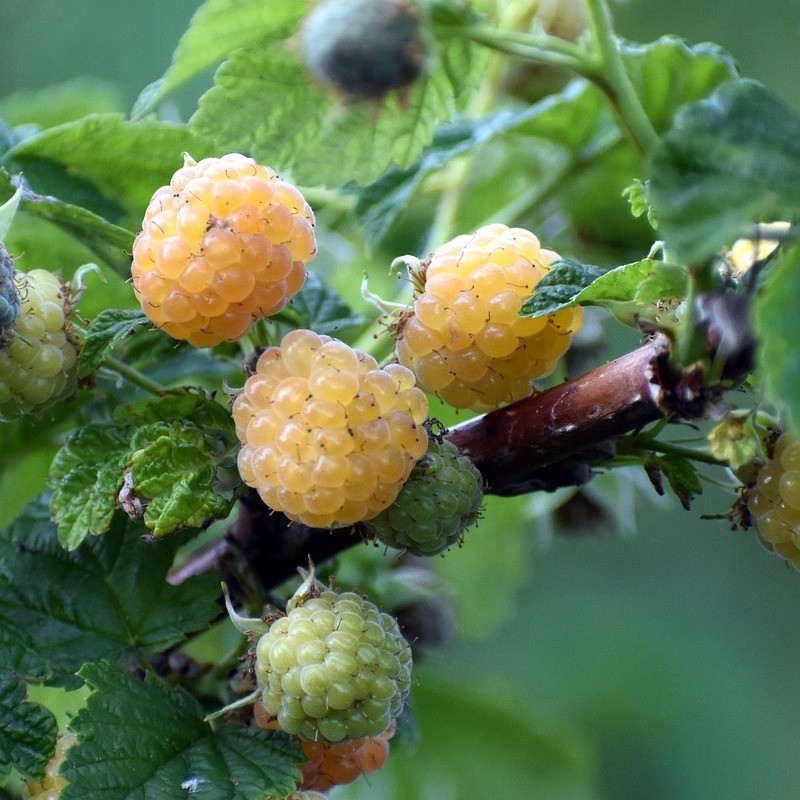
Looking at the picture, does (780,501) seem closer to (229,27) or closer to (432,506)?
(432,506)

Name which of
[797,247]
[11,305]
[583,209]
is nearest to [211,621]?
[11,305]

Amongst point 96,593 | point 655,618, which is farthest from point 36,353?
point 655,618

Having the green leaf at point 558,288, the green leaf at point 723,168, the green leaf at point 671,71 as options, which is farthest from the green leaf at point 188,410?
the green leaf at point 671,71

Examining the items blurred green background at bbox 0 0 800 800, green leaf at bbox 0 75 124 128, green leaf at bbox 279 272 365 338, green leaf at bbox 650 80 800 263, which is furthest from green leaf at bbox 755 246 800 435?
blurred green background at bbox 0 0 800 800

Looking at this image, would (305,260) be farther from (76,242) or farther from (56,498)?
(76,242)

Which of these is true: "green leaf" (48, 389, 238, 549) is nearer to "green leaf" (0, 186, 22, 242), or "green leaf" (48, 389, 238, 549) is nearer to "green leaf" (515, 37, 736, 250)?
"green leaf" (0, 186, 22, 242)

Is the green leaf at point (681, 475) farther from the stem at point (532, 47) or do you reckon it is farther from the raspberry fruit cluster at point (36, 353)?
the raspberry fruit cluster at point (36, 353)

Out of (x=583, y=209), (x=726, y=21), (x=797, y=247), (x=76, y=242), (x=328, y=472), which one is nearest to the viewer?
(x=797, y=247)
